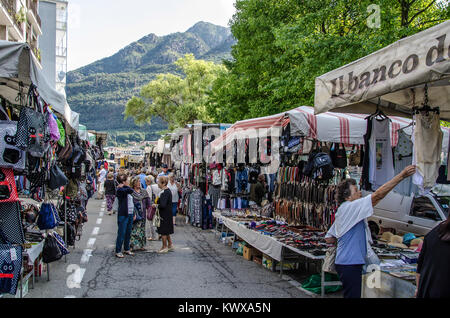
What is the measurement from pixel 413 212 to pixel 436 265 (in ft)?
24.4

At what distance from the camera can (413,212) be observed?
9.87 meters

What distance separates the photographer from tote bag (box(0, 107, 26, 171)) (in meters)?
4.77

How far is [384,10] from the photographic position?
12758mm

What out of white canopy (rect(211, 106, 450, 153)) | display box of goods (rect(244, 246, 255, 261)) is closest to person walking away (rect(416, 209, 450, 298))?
white canopy (rect(211, 106, 450, 153))

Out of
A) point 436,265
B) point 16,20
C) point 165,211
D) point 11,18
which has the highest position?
point 16,20

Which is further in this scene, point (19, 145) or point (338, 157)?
point (338, 157)

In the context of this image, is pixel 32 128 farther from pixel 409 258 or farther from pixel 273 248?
pixel 409 258

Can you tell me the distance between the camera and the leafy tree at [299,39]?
13078 millimetres

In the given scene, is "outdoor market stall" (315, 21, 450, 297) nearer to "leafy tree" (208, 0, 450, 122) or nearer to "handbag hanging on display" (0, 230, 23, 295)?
"handbag hanging on display" (0, 230, 23, 295)

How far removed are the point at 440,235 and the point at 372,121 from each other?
292cm

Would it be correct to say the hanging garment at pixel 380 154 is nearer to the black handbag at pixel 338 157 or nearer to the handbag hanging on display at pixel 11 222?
the black handbag at pixel 338 157

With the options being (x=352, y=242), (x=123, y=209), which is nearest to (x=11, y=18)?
(x=123, y=209)

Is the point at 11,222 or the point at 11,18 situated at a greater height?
the point at 11,18

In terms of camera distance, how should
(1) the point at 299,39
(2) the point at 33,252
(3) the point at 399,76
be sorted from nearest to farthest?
(3) the point at 399,76 → (2) the point at 33,252 → (1) the point at 299,39
